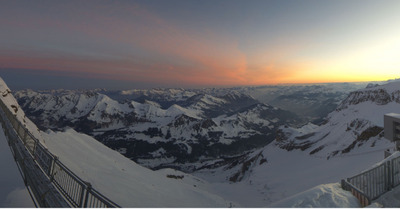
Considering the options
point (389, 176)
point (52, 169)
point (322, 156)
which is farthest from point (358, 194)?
point (322, 156)

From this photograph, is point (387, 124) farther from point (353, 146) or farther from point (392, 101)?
point (392, 101)

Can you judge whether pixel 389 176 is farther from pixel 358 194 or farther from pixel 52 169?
pixel 52 169

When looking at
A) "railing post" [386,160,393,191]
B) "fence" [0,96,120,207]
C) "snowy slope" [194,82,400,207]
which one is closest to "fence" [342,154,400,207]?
"railing post" [386,160,393,191]

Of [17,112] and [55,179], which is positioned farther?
[17,112]

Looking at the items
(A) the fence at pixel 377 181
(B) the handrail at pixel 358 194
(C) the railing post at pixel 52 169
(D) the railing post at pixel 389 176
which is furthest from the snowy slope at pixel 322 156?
(C) the railing post at pixel 52 169

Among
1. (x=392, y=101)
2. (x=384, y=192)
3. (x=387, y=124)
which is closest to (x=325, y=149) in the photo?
(x=392, y=101)

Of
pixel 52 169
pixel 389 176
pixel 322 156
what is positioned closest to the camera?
pixel 52 169

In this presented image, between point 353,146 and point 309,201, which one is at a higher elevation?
point 309,201

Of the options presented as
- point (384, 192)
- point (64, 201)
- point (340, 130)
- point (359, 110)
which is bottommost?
point (340, 130)
